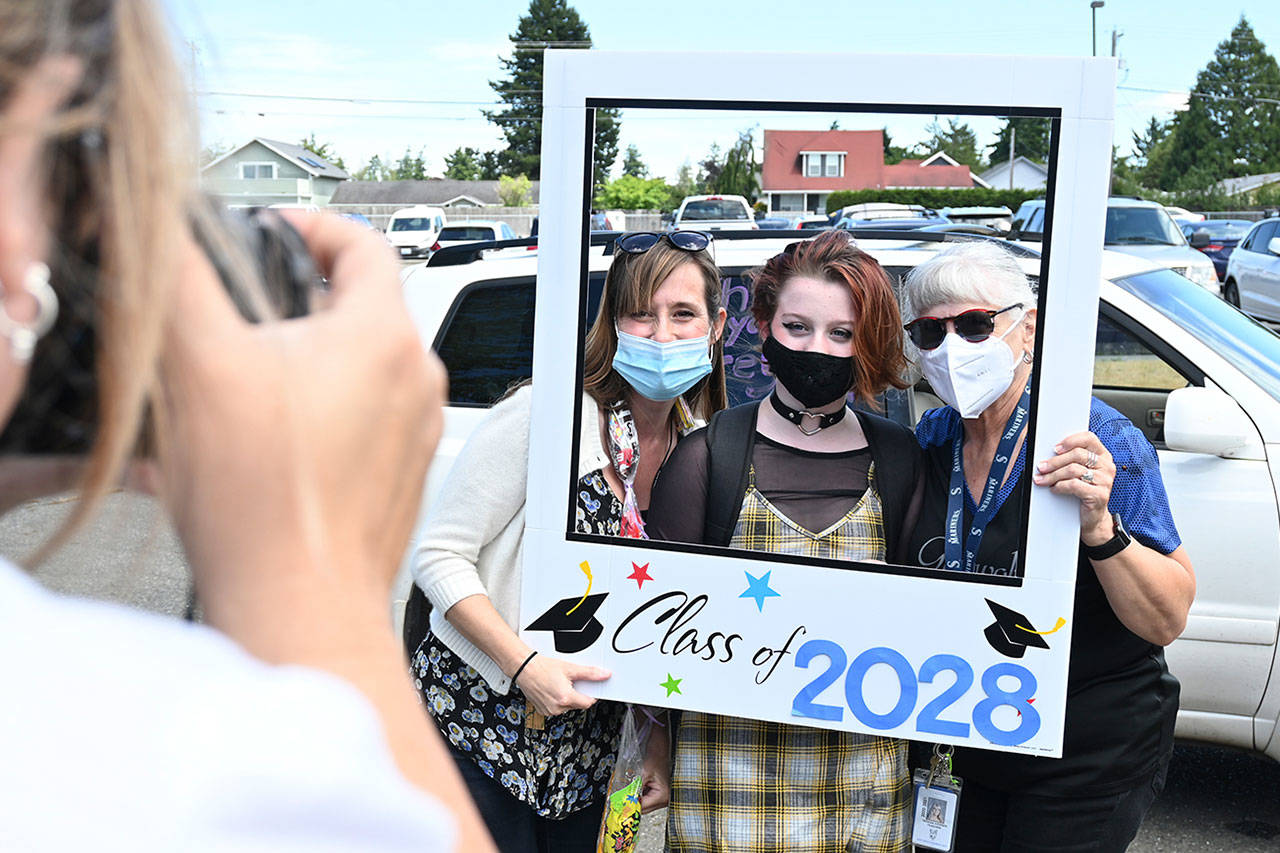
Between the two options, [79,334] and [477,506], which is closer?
[79,334]

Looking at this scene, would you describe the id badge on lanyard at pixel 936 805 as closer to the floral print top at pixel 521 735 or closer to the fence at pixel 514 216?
the floral print top at pixel 521 735

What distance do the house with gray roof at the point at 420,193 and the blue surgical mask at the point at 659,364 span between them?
62183mm

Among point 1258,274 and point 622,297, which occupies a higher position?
point 1258,274

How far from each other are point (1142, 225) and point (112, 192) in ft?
57.2

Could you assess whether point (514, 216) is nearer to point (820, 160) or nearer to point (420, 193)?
point (420, 193)

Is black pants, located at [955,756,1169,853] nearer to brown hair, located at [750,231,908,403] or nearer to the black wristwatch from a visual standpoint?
the black wristwatch

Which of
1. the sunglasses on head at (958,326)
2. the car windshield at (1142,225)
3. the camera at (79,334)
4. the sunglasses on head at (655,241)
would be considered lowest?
the sunglasses on head at (958,326)

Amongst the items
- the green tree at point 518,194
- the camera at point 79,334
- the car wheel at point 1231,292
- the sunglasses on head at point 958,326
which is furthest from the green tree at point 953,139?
the green tree at point 518,194

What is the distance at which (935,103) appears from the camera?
2047 mm

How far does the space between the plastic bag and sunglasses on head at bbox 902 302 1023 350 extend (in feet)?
3.28

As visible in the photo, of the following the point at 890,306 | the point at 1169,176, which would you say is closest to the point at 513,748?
the point at 890,306

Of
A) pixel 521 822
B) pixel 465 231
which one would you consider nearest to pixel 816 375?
pixel 521 822

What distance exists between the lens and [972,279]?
2320 mm

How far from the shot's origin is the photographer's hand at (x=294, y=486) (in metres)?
0.59
